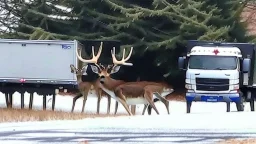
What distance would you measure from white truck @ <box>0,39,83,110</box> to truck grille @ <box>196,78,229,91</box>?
4.86 meters

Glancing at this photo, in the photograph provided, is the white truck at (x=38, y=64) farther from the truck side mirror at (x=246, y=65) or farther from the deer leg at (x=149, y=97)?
the truck side mirror at (x=246, y=65)

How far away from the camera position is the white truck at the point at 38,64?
28938mm

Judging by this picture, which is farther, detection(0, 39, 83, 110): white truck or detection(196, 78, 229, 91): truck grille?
detection(0, 39, 83, 110): white truck

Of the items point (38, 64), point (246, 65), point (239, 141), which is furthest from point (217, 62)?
point (239, 141)

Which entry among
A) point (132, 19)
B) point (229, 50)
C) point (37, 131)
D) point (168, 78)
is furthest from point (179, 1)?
point (37, 131)

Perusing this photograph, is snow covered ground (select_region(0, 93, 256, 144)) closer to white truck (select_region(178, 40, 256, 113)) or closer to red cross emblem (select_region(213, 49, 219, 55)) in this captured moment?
white truck (select_region(178, 40, 256, 113))

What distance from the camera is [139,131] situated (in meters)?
17.5

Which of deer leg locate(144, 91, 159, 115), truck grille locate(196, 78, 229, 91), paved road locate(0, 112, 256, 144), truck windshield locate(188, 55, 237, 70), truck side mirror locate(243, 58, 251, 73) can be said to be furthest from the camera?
truck side mirror locate(243, 58, 251, 73)

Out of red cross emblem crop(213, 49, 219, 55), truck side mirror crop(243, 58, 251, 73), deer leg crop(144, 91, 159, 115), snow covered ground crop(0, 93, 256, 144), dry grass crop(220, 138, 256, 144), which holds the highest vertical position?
red cross emblem crop(213, 49, 219, 55)

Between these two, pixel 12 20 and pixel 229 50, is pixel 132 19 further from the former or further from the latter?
pixel 229 50

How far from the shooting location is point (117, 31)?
4153cm

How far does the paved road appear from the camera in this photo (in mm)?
15945

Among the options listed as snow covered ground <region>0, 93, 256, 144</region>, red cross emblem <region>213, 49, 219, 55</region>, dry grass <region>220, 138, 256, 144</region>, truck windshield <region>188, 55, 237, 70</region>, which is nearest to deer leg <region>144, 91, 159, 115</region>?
truck windshield <region>188, 55, 237, 70</region>

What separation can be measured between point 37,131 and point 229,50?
11.7 metres
